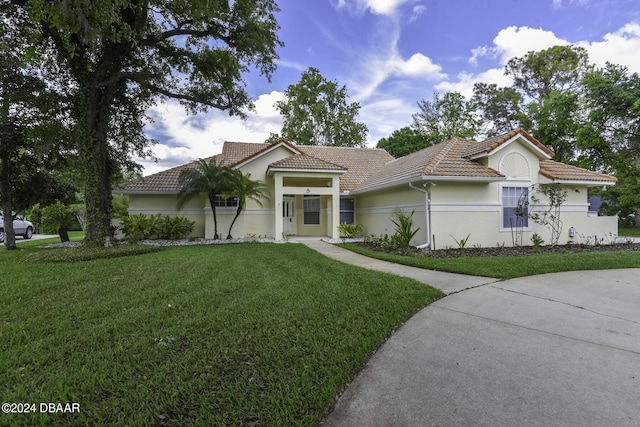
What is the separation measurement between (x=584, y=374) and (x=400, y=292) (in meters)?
2.73

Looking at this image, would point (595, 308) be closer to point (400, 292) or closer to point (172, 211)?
point (400, 292)

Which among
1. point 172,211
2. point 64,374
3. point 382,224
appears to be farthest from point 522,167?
point 172,211

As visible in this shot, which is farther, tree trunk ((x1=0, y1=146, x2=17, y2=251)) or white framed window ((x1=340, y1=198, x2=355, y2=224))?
white framed window ((x1=340, y1=198, x2=355, y2=224))

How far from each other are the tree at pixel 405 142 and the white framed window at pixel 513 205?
18197 millimetres

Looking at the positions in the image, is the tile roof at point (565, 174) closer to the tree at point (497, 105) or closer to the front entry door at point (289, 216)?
the front entry door at point (289, 216)

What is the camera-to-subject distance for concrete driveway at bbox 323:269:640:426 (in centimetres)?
231

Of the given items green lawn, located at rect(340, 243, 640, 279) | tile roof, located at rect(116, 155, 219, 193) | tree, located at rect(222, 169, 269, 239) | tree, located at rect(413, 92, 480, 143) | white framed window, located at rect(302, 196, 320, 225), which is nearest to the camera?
green lawn, located at rect(340, 243, 640, 279)

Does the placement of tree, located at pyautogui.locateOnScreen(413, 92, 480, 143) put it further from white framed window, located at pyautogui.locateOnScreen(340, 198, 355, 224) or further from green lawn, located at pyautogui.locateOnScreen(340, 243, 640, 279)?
green lawn, located at pyautogui.locateOnScreen(340, 243, 640, 279)

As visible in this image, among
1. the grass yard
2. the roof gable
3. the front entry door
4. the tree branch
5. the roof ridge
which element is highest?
the tree branch

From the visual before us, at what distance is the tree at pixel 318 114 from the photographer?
1265 inches

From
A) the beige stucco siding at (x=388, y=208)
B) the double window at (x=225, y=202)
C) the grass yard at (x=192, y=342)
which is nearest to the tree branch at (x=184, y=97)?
the double window at (x=225, y=202)

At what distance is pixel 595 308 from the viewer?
4.71m

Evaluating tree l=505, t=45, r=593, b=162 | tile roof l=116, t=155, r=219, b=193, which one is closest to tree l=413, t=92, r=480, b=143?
tree l=505, t=45, r=593, b=162

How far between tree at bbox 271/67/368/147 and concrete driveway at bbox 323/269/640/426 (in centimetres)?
2917
